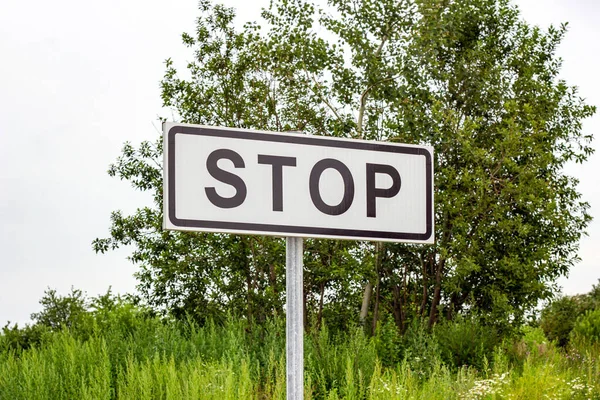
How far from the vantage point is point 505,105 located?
1362 cm

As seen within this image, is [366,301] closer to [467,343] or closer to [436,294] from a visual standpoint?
[436,294]

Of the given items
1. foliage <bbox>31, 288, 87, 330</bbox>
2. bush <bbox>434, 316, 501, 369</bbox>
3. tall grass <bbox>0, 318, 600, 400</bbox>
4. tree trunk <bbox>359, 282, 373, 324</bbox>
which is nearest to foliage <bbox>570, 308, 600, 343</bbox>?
tall grass <bbox>0, 318, 600, 400</bbox>

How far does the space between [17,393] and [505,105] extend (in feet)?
28.5

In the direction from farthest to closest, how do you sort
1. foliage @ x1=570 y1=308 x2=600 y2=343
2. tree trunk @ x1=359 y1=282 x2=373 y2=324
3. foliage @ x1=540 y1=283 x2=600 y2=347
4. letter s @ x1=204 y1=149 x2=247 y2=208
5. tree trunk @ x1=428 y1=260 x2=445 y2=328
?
1. foliage @ x1=540 y1=283 x2=600 y2=347
2. foliage @ x1=570 y1=308 x2=600 y2=343
3. tree trunk @ x1=359 y1=282 x2=373 y2=324
4. tree trunk @ x1=428 y1=260 x2=445 y2=328
5. letter s @ x1=204 y1=149 x2=247 y2=208

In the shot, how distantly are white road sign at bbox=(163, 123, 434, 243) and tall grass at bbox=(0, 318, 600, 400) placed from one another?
3.59m

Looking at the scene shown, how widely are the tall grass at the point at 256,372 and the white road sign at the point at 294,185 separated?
3.59 metres

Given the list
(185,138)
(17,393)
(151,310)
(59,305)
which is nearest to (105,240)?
(151,310)

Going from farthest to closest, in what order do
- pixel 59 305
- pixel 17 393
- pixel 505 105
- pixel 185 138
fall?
pixel 59 305, pixel 505 105, pixel 17 393, pixel 185 138

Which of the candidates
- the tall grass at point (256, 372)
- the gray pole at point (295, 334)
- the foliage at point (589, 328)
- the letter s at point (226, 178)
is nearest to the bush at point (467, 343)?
the tall grass at point (256, 372)

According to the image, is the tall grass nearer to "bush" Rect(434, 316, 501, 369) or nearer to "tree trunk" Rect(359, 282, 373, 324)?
"bush" Rect(434, 316, 501, 369)

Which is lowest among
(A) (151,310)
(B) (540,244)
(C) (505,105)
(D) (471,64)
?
(A) (151,310)

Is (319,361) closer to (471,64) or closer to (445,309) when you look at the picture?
(445,309)

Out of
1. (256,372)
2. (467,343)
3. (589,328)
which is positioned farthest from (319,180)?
(589,328)

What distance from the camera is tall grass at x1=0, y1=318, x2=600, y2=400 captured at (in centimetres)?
808
